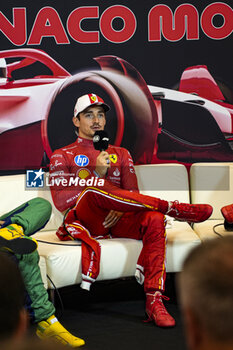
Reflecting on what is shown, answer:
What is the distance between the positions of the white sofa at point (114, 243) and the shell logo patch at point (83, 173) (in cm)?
26

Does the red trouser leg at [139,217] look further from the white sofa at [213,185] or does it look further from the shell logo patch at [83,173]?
the white sofa at [213,185]

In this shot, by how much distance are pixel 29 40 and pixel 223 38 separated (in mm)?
1636

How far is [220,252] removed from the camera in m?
0.73

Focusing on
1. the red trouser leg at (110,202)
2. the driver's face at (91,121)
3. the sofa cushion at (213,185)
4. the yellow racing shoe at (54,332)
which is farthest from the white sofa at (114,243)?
the driver's face at (91,121)

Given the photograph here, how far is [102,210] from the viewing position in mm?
3318

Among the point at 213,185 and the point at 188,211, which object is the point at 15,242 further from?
the point at 213,185

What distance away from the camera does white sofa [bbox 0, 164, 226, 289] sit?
3.09 metres

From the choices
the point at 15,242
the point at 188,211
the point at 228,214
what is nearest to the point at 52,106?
the point at 188,211

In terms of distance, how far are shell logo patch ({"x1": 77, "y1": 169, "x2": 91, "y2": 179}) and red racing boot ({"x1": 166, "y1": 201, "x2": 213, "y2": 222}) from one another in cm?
76

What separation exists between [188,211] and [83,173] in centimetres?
88

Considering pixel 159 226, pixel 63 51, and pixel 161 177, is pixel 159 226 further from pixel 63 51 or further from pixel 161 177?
pixel 63 51

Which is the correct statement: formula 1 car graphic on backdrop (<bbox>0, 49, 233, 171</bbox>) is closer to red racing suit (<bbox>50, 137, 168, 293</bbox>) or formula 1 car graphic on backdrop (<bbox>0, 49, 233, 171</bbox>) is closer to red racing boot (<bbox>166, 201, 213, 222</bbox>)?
red racing suit (<bbox>50, 137, 168, 293</bbox>)

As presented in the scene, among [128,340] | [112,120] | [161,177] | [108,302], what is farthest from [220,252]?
[112,120]

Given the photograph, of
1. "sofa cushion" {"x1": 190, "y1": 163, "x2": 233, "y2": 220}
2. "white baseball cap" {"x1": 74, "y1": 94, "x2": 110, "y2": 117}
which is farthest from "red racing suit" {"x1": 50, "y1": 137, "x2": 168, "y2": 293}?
"sofa cushion" {"x1": 190, "y1": 163, "x2": 233, "y2": 220}
